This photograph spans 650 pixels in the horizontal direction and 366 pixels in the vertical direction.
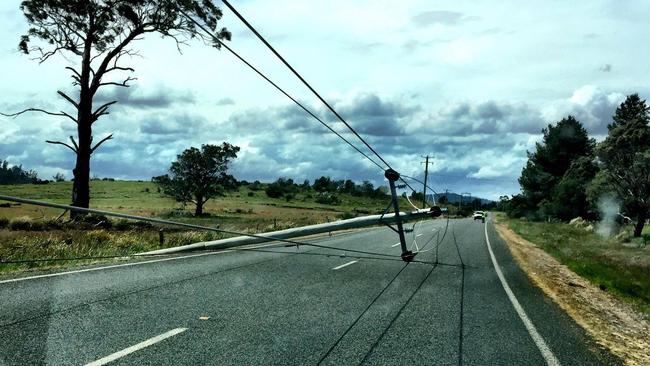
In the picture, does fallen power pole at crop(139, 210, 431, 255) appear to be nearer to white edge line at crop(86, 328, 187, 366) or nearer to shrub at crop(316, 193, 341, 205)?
white edge line at crop(86, 328, 187, 366)

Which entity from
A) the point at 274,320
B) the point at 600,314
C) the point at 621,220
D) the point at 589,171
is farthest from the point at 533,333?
the point at 589,171

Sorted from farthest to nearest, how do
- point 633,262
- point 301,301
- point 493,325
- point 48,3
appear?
point 48,3
point 633,262
point 301,301
point 493,325

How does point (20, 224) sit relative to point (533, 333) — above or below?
above

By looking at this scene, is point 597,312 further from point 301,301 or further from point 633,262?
point 633,262

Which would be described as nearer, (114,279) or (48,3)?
(114,279)

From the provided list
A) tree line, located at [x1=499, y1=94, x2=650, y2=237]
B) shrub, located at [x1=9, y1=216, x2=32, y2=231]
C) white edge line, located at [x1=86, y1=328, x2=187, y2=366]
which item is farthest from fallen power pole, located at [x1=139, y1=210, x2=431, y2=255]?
tree line, located at [x1=499, y1=94, x2=650, y2=237]

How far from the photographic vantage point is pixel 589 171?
185 ft

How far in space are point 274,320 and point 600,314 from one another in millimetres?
6375

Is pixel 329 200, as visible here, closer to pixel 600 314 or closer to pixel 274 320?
pixel 600 314

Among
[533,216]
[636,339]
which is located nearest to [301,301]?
[636,339]

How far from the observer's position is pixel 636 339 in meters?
7.82

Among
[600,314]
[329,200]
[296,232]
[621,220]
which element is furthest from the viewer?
[329,200]

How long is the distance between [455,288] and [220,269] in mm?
5630

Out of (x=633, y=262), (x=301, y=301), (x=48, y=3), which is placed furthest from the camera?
(x=48, y=3)
